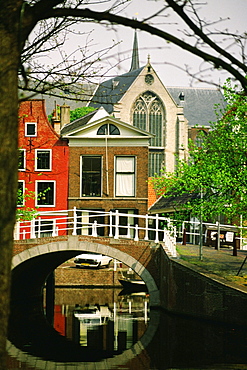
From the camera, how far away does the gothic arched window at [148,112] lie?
56.5m

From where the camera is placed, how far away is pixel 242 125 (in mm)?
17469

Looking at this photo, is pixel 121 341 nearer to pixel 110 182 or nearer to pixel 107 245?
pixel 107 245

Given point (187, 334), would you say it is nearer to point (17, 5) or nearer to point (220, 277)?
point (220, 277)

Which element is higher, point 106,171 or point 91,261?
point 106,171

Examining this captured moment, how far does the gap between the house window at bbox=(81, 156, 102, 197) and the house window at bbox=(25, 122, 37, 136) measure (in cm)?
262

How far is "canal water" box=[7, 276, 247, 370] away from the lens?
1294 centimetres

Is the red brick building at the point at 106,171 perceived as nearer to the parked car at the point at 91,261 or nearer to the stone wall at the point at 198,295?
the parked car at the point at 91,261

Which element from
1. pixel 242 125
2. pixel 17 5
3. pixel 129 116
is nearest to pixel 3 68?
pixel 17 5

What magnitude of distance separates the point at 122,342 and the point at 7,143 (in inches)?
507

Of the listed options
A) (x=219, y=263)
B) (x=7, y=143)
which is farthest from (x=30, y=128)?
(x=7, y=143)

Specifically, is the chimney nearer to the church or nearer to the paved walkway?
the paved walkway

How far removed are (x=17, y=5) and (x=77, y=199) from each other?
1066 inches

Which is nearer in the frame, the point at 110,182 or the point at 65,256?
Result: the point at 65,256

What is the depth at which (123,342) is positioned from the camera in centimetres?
1611
